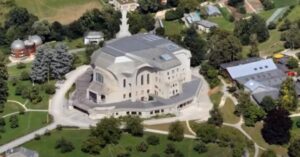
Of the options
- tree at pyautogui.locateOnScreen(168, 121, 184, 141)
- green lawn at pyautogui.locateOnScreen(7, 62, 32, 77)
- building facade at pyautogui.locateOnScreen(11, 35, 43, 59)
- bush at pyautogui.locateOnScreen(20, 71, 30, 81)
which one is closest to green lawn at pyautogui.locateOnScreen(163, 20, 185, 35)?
building facade at pyautogui.locateOnScreen(11, 35, 43, 59)

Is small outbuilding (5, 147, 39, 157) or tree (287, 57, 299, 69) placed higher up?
tree (287, 57, 299, 69)

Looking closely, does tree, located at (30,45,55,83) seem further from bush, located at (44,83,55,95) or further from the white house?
the white house

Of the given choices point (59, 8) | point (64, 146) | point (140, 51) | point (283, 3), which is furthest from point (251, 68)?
point (59, 8)

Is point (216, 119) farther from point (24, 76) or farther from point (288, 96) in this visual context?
point (24, 76)

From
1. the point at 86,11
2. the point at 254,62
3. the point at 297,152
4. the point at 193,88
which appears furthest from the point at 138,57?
the point at 86,11

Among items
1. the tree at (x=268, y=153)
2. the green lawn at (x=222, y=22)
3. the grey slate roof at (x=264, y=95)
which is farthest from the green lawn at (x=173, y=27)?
the tree at (x=268, y=153)

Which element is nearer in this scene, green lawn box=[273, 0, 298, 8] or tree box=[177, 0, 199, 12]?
tree box=[177, 0, 199, 12]
